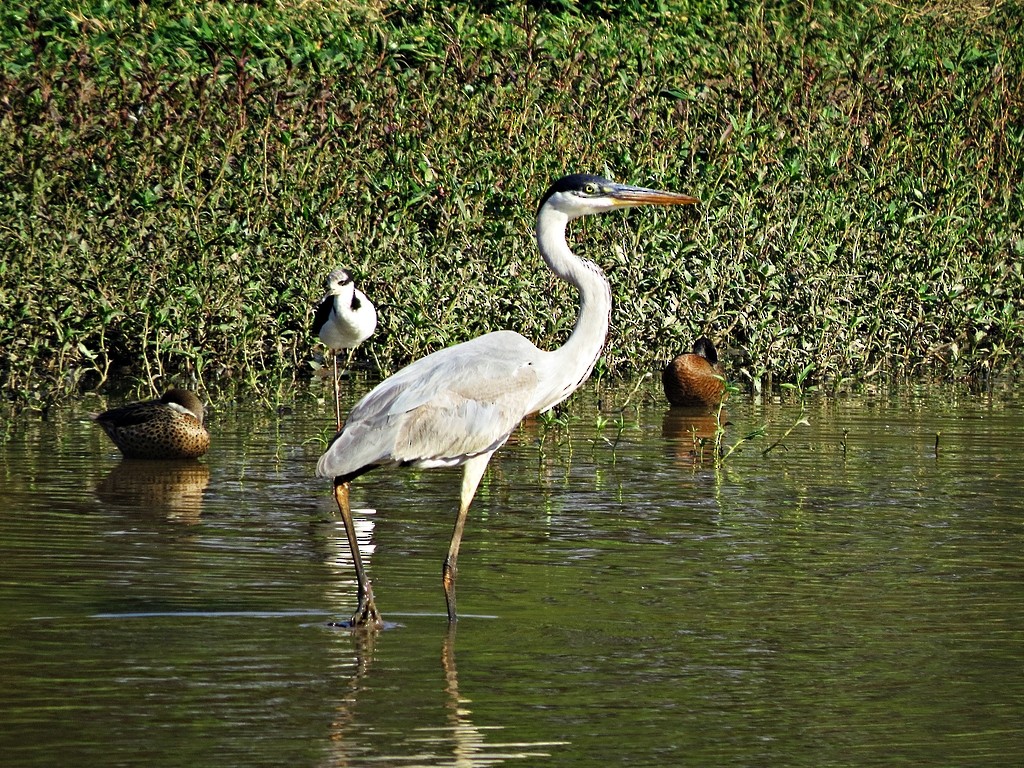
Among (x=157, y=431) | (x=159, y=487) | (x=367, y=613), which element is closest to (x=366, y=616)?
(x=367, y=613)

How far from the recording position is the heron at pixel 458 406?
654 centimetres

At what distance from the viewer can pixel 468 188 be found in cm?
1484

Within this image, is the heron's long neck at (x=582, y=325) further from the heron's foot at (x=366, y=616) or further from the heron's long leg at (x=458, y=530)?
the heron's foot at (x=366, y=616)

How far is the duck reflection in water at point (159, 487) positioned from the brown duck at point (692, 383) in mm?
3887

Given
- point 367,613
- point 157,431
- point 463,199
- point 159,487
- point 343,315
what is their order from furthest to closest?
point 463,199 < point 343,315 < point 157,431 < point 159,487 < point 367,613

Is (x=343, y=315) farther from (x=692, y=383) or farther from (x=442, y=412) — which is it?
(x=442, y=412)

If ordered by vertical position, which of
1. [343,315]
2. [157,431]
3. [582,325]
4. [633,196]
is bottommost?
[157,431]

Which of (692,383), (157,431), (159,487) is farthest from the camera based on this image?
(692,383)

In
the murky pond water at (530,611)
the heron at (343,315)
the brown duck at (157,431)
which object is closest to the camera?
the murky pond water at (530,611)

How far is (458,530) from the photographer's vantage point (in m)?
6.76

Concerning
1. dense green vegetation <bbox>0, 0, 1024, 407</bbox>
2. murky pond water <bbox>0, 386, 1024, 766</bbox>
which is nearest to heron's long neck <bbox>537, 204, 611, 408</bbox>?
murky pond water <bbox>0, 386, 1024, 766</bbox>

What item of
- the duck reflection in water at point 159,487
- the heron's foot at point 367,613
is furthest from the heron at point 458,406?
the duck reflection in water at point 159,487

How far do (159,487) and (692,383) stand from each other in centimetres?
453

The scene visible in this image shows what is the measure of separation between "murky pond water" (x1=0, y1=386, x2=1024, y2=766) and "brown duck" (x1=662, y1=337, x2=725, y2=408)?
1.93 m
